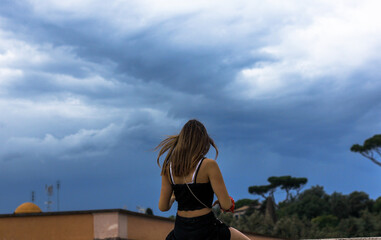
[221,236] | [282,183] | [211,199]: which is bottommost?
[221,236]

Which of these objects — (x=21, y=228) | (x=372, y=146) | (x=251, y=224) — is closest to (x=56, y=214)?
(x=21, y=228)

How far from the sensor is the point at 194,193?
3318 mm

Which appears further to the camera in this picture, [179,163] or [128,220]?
[128,220]

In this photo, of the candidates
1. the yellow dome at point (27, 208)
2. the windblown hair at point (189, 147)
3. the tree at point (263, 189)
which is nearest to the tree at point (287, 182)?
the tree at point (263, 189)

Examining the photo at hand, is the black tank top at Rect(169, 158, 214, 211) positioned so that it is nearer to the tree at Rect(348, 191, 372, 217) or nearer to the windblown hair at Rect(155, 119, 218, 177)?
the windblown hair at Rect(155, 119, 218, 177)

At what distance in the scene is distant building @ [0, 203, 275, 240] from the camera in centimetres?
1245

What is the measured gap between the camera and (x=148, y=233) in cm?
1352

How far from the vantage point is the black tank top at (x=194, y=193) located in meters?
3.31

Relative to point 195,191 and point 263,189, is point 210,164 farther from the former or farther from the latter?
point 263,189

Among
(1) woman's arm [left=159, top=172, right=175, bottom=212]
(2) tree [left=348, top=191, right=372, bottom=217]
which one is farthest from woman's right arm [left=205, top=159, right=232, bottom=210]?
(2) tree [left=348, top=191, right=372, bottom=217]

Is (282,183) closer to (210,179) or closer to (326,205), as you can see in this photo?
(326,205)

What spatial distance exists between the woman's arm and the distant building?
9042 millimetres

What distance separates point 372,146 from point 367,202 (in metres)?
10.0

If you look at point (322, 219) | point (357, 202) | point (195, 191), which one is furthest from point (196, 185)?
point (357, 202)
